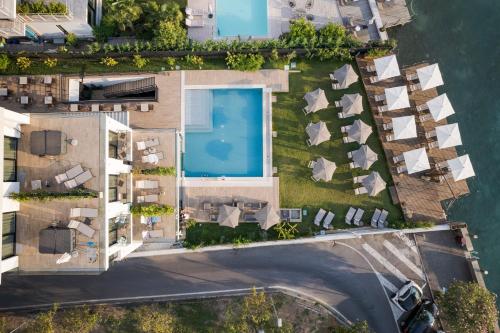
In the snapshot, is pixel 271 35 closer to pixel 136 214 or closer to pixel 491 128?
pixel 136 214

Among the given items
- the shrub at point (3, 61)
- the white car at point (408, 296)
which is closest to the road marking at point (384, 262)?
the white car at point (408, 296)

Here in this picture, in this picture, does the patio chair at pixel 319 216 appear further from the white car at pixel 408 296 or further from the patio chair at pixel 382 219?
the white car at pixel 408 296

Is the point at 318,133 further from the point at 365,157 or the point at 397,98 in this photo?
the point at 397,98

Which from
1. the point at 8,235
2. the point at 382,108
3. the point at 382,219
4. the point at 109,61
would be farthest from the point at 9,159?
the point at 382,108

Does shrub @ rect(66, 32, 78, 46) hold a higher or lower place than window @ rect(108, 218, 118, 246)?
higher

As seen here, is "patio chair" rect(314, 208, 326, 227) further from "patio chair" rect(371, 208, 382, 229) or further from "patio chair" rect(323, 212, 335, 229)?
"patio chair" rect(371, 208, 382, 229)

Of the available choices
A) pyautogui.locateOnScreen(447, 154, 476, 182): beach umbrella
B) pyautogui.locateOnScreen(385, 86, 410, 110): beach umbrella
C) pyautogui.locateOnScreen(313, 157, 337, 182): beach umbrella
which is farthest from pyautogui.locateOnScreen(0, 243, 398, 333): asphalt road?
pyautogui.locateOnScreen(385, 86, 410, 110): beach umbrella
